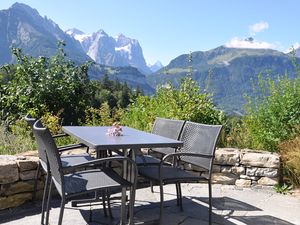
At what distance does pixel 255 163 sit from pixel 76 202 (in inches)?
92.2

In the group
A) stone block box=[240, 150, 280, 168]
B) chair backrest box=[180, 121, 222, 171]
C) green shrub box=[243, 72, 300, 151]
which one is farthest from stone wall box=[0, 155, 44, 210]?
green shrub box=[243, 72, 300, 151]

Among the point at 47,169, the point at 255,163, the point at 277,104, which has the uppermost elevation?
the point at 277,104

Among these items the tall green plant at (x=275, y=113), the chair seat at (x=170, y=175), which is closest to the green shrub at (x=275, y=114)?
the tall green plant at (x=275, y=113)

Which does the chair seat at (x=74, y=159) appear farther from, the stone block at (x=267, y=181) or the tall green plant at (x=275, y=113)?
the tall green plant at (x=275, y=113)

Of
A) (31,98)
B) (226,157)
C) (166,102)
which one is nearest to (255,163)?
(226,157)

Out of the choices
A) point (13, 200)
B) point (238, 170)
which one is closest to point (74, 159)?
point (13, 200)

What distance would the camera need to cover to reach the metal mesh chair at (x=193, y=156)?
9.70 feet

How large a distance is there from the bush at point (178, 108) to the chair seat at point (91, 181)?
2852 millimetres

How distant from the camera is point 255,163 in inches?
181

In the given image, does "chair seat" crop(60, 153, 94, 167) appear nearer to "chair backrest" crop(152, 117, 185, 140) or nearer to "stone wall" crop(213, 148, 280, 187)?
"chair backrest" crop(152, 117, 185, 140)

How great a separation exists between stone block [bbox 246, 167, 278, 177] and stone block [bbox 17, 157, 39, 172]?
262cm

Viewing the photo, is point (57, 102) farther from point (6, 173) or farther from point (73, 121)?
point (6, 173)

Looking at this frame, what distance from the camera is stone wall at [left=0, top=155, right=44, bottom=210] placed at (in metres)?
3.40

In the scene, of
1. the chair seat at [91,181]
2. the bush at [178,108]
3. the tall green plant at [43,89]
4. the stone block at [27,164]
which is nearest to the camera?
the chair seat at [91,181]
